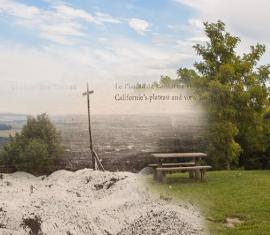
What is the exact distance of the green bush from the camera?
22.8 feet

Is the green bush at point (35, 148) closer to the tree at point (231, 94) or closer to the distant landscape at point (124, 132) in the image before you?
the distant landscape at point (124, 132)

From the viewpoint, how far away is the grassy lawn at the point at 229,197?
8383 mm

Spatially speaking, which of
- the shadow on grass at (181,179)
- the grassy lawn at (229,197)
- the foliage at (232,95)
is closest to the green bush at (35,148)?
the grassy lawn at (229,197)

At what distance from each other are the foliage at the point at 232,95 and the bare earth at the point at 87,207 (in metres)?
7.40

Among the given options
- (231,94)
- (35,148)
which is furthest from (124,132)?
(231,94)

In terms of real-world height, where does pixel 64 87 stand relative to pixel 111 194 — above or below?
above

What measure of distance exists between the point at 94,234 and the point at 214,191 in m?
6.02

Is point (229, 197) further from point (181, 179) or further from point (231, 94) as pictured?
point (231, 94)

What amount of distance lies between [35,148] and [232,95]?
33.4ft

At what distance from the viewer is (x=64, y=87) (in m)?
7.52

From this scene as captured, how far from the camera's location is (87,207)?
6707 millimetres

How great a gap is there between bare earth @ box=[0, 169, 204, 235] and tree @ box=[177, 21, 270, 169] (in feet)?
25.0

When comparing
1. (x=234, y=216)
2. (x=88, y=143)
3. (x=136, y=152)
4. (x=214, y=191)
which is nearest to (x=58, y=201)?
(x=88, y=143)

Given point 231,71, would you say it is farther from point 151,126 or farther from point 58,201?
point 58,201
